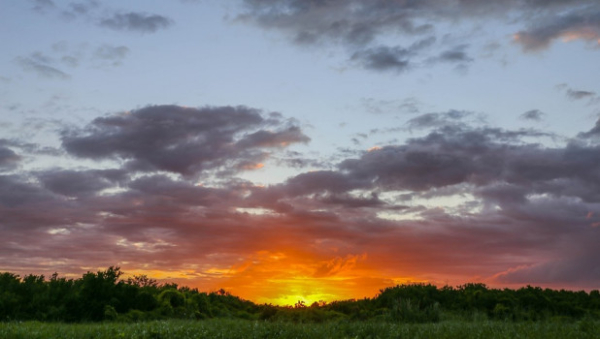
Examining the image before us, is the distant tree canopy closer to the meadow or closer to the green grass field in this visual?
the meadow

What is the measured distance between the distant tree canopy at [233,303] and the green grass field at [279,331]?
3.40 m

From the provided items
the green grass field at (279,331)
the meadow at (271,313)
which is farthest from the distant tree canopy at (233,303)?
the green grass field at (279,331)

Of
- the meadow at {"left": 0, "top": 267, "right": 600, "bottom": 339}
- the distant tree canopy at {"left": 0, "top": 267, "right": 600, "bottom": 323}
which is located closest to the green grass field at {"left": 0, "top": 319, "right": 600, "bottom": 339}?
the meadow at {"left": 0, "top": 267, "right": 600, "bottom": 339}

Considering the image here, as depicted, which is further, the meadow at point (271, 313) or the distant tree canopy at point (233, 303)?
the distant tree canopy at point (233, 303)

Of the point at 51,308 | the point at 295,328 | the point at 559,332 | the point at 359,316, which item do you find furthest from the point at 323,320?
the point at 51,308

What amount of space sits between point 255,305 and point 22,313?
9046mm

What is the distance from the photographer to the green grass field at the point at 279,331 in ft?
52.8

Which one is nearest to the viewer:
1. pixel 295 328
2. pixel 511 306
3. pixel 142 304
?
pixel 295 328

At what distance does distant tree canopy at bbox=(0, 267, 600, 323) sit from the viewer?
2156cm

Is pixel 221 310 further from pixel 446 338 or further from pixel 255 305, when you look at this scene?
pixel 446 338

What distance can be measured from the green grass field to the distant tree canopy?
3.40 meters

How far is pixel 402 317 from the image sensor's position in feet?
69.7

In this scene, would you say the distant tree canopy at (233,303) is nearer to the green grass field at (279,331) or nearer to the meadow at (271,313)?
the meadow at (271,313)

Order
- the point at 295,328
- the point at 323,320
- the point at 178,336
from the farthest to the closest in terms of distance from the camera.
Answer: the point at 323,320 → the point at 295,328 → the point at 178,336
